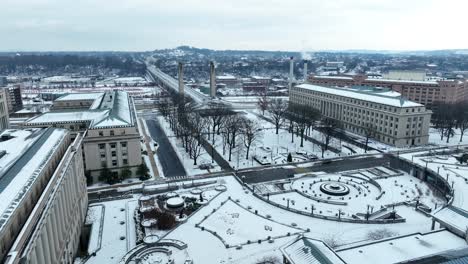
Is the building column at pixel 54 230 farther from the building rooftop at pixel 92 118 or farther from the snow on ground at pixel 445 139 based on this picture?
the snow on ground at pixel 445 139

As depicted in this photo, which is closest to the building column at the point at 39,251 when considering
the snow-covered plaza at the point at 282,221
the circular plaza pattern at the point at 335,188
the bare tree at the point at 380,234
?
the snow-covered plaza at the point at 282,221

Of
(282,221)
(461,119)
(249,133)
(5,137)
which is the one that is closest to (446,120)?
(461,119)

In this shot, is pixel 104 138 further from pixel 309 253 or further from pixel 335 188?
pixel 309 253

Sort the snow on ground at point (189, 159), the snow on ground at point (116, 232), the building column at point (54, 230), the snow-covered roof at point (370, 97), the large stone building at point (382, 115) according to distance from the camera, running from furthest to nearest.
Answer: the snow-covered roof at point (370, 97) < the large stone building at point (382, 115) < the snow on ground at point (189, 159) < the snow on ground at point (116, 232) < the building column at point (54, 230)

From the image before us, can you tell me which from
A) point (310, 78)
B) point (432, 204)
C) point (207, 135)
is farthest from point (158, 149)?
point (310, 78)

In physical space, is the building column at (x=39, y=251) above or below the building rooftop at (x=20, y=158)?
below
